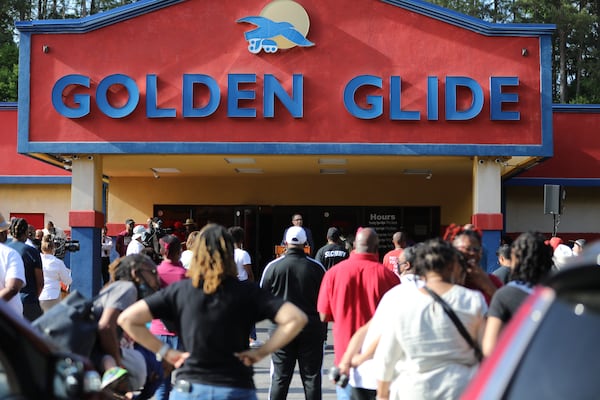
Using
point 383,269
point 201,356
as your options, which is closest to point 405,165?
point 383,269

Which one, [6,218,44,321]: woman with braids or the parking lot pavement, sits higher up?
[6,218,44,321]: woman with braids

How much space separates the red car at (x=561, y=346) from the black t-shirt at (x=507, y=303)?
2407mm

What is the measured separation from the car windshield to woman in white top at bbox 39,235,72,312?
29.1 feet

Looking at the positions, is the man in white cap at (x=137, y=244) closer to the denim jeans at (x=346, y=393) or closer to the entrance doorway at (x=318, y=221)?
the denim jeans at (x=346, y=393)

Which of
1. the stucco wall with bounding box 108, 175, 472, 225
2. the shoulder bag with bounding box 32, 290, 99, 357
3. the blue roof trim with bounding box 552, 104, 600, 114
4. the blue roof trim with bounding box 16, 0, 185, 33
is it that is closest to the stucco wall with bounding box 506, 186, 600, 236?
the stucco wall with bounding box 108, 175, 472, 225

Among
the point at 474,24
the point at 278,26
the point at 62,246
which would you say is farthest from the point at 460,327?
the point at 474,24

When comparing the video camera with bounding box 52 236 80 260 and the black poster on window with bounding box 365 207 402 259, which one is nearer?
the video camera with bounding box 52 236 80 260

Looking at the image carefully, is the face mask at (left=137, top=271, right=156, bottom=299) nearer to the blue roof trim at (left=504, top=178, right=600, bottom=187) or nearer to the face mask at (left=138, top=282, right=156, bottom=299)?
the face mask at (left=138, top=282, right=156, bottom=299)

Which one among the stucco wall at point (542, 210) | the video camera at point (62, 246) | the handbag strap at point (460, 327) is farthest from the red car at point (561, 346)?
the stucco wall at point (542, 210)

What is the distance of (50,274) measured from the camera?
10.7 meters

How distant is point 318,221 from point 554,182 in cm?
638

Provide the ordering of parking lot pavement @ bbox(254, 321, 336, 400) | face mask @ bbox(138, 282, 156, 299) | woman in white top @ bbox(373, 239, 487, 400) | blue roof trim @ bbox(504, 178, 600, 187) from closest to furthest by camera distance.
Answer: woman in white top @ bbox(373, 239, 487, 400) → face mask @ bbox(138, 282, 156, 299) → parking lot pavement @ bbox(254, 321, 336, 400) → blue roof trim @ bbox(504, 178, 600, 187)

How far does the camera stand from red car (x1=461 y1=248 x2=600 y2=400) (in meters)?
2.43

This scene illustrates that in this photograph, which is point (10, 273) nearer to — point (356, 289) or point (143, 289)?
point (143, 289)
